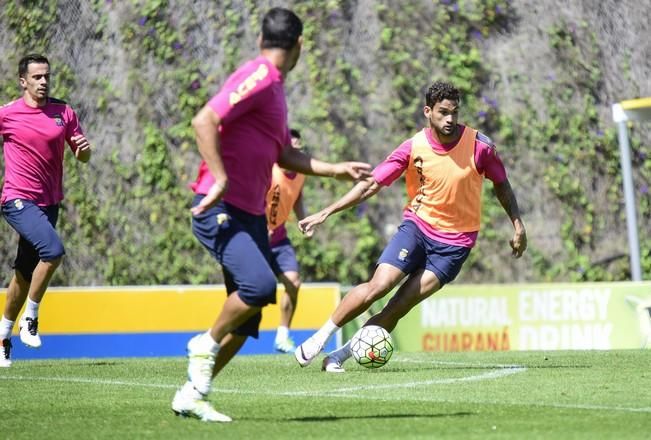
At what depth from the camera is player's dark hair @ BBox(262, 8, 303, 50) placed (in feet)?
22.3

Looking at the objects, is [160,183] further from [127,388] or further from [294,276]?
[127,388]

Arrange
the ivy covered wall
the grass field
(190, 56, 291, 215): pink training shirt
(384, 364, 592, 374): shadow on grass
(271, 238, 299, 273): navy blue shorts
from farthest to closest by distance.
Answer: the ivy covered wall
(271, 238, 299, 273): navy blue shorts
(384, 364, 592, 374): shadow on grass
(190, 56, 291, 215): pink training shirt
the grass field

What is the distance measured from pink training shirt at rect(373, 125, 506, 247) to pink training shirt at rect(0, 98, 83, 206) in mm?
2805

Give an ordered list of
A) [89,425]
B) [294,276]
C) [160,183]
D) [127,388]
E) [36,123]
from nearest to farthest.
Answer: [89,425]
[127,388]
[36,123]
[294,276]
[160,183]

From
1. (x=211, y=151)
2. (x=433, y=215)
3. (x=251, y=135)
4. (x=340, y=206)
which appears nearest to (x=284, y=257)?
(x=433, y=215)

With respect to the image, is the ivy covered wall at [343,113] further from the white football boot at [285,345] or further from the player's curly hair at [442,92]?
the player's curly hair at [442,92]

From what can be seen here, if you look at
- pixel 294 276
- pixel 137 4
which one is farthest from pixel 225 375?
pixel 137 4

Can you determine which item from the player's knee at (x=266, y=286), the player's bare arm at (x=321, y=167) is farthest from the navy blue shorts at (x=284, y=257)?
the player's knee at (x=266, y=286)

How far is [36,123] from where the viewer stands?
10859 millimetres

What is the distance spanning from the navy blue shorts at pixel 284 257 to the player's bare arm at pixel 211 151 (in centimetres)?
704

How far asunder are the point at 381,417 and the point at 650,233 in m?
11.0

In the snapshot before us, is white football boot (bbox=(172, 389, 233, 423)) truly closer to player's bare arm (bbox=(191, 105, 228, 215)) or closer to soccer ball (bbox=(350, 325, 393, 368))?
player's bare arm (bbox=(191, 105, 228, 215))

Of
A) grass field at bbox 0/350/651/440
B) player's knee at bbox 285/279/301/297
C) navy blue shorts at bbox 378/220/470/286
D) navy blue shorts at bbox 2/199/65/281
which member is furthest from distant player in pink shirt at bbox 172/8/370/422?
player's knee at bbox 285/279/301/297

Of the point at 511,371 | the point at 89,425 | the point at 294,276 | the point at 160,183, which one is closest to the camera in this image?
the point at 89,425
